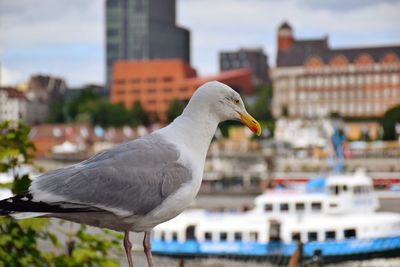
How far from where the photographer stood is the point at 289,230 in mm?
18219

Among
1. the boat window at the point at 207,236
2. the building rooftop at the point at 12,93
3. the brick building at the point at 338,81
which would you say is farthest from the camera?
the building rooftop at the point at 12,93

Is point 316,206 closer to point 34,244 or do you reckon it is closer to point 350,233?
point 350,233

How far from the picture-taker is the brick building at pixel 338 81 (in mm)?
83438

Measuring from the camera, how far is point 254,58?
133 metres

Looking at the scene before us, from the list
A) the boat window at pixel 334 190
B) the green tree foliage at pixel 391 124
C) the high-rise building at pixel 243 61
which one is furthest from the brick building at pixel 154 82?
the boat window at pixel 334 190

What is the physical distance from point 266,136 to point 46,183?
6794 centimetres

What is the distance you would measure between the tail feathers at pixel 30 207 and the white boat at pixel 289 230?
1536 cm

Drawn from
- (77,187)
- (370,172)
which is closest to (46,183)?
(77,187)

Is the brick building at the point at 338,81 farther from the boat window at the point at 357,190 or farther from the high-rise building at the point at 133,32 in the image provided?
the boat window at the point at 357,190

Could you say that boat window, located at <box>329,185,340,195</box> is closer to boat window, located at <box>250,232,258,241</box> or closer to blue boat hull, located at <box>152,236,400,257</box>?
blue boat hull, located at <box>152,236,400,257</box>

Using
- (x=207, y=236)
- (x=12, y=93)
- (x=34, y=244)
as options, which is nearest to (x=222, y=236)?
(x=207, y=236)

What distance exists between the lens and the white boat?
17.9 m

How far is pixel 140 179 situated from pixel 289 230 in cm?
1633

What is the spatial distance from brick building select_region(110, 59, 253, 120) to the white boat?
213 feet
